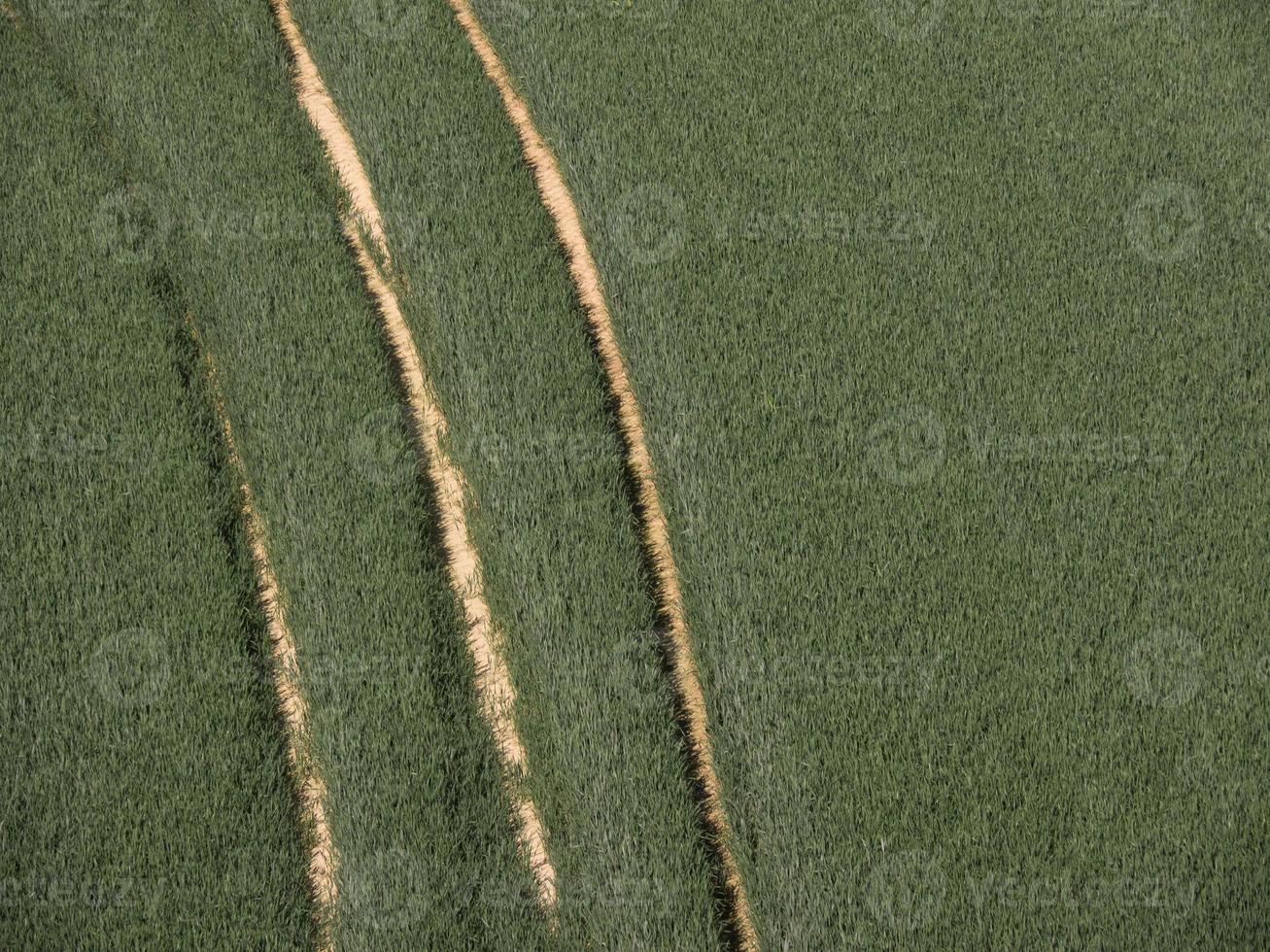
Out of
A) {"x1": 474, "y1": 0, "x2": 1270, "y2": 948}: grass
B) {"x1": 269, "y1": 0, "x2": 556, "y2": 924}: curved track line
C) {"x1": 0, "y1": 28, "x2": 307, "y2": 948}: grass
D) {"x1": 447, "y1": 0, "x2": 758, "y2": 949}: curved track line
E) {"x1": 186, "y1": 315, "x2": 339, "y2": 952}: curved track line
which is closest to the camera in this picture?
{"x1": 0, "y1": 28, "x2": 307, "y2": 948}: grass

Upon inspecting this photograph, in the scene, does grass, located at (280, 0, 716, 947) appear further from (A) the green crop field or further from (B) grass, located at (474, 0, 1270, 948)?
(B) grass, located at (474, 0, 1270, 948)

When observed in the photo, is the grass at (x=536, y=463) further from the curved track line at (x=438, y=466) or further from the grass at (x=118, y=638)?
the grass at (x=118, y=638)

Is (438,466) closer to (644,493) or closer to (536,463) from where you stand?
(536,463)

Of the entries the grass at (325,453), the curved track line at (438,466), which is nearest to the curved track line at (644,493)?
the curved track line at (438,466)

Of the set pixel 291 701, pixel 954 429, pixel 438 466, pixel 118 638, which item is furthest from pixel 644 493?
pixel 118 638

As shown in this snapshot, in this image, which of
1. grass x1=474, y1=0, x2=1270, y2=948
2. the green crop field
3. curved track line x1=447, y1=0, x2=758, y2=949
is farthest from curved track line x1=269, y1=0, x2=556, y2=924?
grass x1=474, y1=0, x2=1270, y2=948

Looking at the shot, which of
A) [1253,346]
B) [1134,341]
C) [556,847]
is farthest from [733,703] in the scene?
[1253,346]
